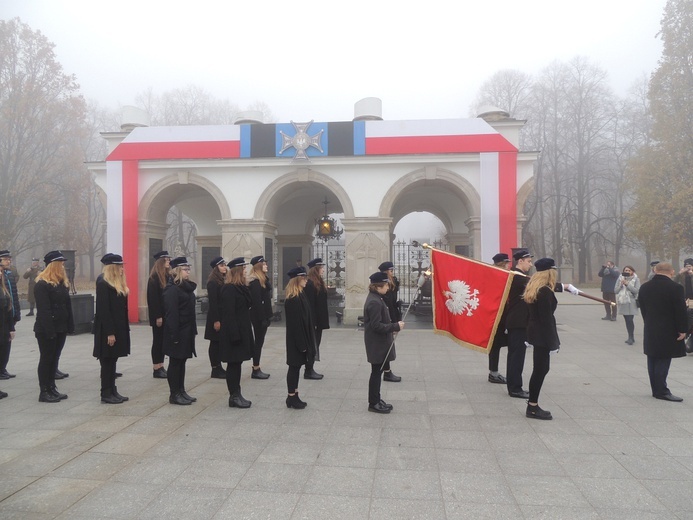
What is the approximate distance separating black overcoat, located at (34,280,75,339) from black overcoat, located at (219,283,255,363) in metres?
2.10

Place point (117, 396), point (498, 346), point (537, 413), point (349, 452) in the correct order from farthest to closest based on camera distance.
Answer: point (498, 346), point (117, 396), point (537, 413), point (349, 452)

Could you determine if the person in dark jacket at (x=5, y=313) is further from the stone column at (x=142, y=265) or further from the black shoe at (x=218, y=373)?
the stone column at (x=142, y=265)

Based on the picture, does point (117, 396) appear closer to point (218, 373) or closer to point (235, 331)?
point (218, 373)

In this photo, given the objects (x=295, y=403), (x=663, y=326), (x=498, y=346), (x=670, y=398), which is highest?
(x=663, y=326)

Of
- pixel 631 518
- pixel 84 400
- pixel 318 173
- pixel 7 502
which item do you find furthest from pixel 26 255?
pixel 631 518

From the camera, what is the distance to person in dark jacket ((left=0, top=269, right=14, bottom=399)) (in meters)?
6.18

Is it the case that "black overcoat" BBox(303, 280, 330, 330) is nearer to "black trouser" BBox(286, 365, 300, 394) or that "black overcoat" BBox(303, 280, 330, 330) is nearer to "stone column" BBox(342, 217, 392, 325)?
"black trouser" BBox(286, 365, 300, 394)

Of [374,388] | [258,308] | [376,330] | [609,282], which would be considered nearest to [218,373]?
[258,308]

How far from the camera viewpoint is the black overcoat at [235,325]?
5.38m

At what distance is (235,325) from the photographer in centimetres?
544

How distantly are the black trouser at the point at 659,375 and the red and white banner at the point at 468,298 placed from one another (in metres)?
2.13

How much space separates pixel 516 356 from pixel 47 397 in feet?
19.1

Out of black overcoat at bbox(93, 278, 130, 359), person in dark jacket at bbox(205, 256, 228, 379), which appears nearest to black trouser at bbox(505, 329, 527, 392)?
person in dark jacket at bbox(205, 256, 228, 379)

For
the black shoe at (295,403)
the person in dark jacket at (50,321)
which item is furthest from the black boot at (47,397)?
the black shoe at (295,403)
